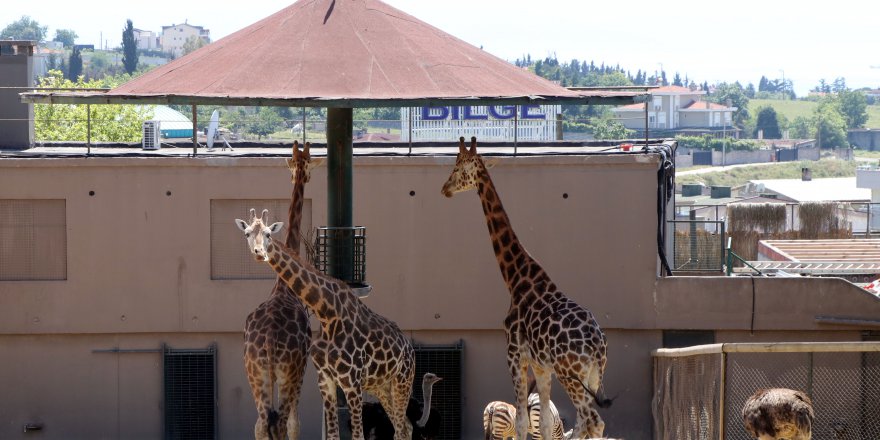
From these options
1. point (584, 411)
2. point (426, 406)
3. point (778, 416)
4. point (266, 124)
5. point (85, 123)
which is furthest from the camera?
point (85, 123)

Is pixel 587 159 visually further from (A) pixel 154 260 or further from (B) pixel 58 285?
(B) pixel 58 285

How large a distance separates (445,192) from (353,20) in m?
2.38

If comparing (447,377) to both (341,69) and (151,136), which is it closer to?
(151,136)

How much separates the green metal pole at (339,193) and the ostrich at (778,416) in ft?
16.7

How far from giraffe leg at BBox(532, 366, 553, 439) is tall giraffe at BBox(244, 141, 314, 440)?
2782 millimetres

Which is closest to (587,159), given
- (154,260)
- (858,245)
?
(154,260)

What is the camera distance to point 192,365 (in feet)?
81.9

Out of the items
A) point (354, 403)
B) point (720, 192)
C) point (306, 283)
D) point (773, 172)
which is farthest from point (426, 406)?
point (773, 172)

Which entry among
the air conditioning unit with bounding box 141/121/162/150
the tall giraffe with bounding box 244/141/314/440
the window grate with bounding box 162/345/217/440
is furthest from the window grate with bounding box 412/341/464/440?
the tall giraffe with bounding box 244/141/314/440

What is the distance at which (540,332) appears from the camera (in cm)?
1614

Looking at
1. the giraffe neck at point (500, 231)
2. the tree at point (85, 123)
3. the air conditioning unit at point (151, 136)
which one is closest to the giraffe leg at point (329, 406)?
the giraffe neck at point (500, 231)

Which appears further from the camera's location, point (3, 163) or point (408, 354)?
point (3, 163)

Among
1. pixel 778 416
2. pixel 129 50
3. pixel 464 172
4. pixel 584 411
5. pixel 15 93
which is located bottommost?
pixel 584 411

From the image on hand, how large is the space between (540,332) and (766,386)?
874 centimetres
